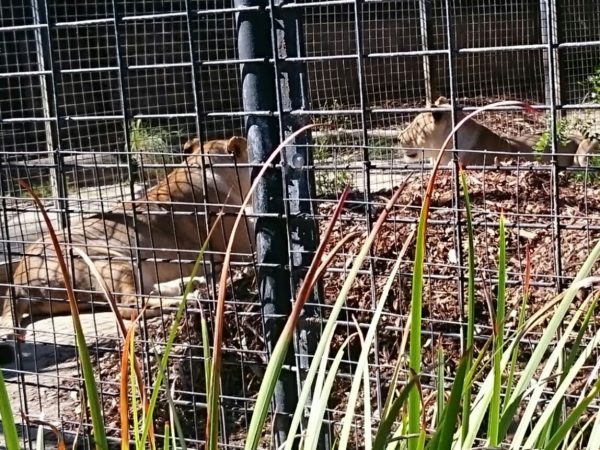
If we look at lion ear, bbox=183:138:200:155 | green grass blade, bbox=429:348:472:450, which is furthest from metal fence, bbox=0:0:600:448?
lion ear, bbox=183:138:200:155

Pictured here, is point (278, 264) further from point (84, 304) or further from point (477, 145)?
point (477, 145)

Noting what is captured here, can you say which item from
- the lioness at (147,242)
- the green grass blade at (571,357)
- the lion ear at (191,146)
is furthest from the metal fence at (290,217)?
the lion ear at (191,146)

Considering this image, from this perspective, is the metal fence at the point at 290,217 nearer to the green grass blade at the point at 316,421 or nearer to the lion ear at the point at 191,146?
the green grass blade at the point at 316,421

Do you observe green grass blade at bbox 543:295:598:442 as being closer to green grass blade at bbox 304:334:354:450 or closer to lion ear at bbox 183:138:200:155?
green grass blade at bbox 304:334:354:450

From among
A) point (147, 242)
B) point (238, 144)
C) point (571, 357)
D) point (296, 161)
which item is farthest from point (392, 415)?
point (147, 242)

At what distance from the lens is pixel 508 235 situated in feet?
13.8

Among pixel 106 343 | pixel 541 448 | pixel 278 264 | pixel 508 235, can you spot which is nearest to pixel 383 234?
pixel 508 235

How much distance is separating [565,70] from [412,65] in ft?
5.31

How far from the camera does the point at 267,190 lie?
3.36 m

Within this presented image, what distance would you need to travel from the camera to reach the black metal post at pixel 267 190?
3320 mm

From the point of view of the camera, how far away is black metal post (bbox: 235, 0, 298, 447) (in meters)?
3.32

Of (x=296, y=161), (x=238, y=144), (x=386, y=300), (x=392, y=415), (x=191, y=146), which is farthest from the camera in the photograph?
(x=191, y=146)

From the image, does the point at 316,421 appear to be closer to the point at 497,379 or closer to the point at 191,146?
the point at 497,379

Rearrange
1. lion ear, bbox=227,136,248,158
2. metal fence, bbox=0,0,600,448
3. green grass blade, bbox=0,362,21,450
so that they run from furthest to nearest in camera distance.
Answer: lion ear, bbox=227,136,248,158 → metal fence, bbox=0,0,600,448 → green grass blade, bbox=0,362,21,450
